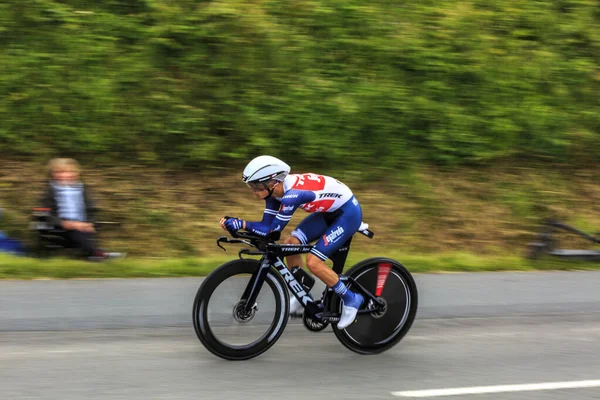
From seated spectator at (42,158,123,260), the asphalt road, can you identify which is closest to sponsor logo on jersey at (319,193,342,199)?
the asphalt road

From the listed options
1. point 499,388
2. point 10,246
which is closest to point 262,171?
point 499,388

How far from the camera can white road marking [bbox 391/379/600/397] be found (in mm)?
4949

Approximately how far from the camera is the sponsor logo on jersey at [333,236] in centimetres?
581

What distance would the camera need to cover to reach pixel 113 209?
31.8 feet

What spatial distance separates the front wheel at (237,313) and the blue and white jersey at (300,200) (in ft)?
1.09

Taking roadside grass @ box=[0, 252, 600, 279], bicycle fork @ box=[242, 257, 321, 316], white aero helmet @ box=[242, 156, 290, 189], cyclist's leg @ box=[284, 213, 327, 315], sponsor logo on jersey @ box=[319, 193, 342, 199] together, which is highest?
white aero helmet @ box=[242, 156, 290, 189]

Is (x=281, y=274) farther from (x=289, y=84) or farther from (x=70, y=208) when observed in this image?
(x=289, y=84)

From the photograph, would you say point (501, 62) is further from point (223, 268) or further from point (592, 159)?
point (223, 268)

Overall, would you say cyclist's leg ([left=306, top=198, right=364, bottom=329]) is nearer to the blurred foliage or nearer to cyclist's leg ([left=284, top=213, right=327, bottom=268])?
cyclist's leg ([left=284, top=213, right=327, bottom=268])

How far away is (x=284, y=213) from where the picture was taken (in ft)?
17.9

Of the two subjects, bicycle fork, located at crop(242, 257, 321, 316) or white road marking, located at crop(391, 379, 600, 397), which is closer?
white road marking, located at crop(391, 379, 600, 397)

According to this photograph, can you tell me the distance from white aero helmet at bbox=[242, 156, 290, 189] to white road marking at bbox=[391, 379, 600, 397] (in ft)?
5.94

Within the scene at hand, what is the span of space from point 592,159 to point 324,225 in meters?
7.60

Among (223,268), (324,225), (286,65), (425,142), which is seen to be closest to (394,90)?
(425,142)
